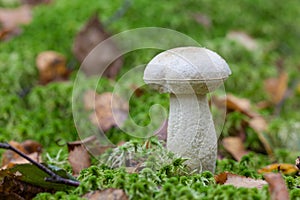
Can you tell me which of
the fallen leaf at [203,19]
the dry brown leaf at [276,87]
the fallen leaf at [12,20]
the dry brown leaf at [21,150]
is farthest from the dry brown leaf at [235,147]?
the fallen leaf at [12,20]

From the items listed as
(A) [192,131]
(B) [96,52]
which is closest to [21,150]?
(A) [192,131]

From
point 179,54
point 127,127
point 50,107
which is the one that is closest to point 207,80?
point 179,54

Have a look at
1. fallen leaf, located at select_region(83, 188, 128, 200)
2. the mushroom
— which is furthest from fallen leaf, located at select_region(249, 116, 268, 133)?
fallen leaf, located at select_region(83, 188, 128, 200)

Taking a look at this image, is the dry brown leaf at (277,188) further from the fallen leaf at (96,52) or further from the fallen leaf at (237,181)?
the fallen leaf at (96,52)

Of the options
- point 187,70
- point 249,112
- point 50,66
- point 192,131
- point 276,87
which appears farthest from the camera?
point 276,87

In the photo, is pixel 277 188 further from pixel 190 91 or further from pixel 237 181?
pixel 190 91

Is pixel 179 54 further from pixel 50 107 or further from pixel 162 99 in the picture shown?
pixel 50 107
